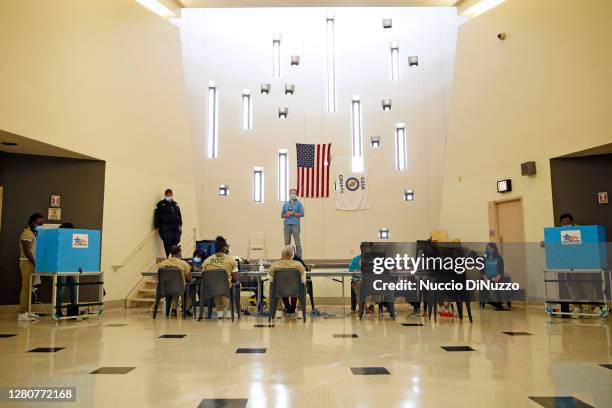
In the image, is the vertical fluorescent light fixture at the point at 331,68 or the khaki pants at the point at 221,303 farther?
the vertical fluorescent light fixture at the point at 331,68

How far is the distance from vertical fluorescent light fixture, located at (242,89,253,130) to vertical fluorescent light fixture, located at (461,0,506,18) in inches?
176

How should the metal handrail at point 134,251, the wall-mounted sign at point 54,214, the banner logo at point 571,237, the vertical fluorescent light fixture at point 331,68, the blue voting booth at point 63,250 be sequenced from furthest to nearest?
1. the vertical fluorescent light fixture at point 331,68
2. the metal handrail at point 134,251
3. the wall-mounted sign at point 54,214
4. the blue voting booth at point 63,250
5. the banner logo at point 571,237

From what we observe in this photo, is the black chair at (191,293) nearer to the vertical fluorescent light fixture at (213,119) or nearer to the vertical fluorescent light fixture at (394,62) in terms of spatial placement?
the vertical fluorescent light fixture at (213,119)

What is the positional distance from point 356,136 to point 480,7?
327 cm

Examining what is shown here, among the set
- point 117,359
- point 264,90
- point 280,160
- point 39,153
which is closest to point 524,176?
point 280,160

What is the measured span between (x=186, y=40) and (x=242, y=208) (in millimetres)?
3590

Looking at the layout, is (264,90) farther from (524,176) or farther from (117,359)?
(117,359)

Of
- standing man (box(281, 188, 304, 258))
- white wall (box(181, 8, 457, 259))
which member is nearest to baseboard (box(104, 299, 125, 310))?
white wall (box(181, 8, 457, 259))

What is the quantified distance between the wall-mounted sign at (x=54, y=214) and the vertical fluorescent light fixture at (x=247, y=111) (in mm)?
3959

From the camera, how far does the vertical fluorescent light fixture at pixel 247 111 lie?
9.51 metres

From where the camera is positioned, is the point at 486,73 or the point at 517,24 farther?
the point at 486,73

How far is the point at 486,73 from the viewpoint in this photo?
8.11 m

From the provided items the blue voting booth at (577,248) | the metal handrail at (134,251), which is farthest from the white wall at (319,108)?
the blue voting booth at (577,248)

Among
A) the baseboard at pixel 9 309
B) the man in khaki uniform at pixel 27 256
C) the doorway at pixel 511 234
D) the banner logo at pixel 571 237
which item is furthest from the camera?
the doorway at pixel 511 234
